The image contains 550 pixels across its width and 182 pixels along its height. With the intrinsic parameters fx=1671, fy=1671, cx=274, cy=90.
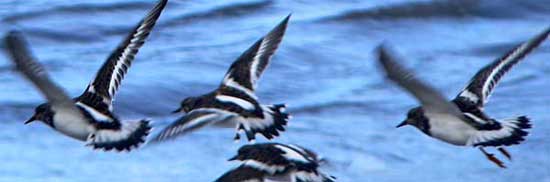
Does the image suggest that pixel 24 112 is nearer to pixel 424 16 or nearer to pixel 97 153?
pixel 97 153

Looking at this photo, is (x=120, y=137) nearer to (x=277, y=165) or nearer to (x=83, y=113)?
(x=83, y=113)

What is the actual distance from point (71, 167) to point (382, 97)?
A: 2248mm

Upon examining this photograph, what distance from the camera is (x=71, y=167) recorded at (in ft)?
Answer: 26.4

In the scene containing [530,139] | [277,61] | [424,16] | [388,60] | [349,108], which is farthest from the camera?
[424,16]

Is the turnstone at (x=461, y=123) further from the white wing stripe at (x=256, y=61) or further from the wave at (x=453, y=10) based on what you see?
the wave at (x=453, y=10)

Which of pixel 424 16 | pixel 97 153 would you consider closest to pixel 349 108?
pixel 97 153

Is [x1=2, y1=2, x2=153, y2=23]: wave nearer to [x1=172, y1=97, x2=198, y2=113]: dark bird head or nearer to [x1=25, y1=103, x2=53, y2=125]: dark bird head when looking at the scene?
[x1=172, y1=97, x2=198, y2=113]: dark bird head

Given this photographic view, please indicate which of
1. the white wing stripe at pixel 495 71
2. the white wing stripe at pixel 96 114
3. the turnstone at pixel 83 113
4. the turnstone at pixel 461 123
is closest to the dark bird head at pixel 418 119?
the turnstone at pixel 461 123

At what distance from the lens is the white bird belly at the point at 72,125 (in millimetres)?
6590

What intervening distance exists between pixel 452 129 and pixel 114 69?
146 centimetres

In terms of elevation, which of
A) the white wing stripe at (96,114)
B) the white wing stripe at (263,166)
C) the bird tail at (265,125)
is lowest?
the white wing stripe at (96,114)

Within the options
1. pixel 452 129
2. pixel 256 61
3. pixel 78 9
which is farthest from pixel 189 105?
pixel 78 9

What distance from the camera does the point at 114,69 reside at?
7.07 meters

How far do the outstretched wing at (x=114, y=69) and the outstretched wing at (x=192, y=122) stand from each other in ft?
1.10
